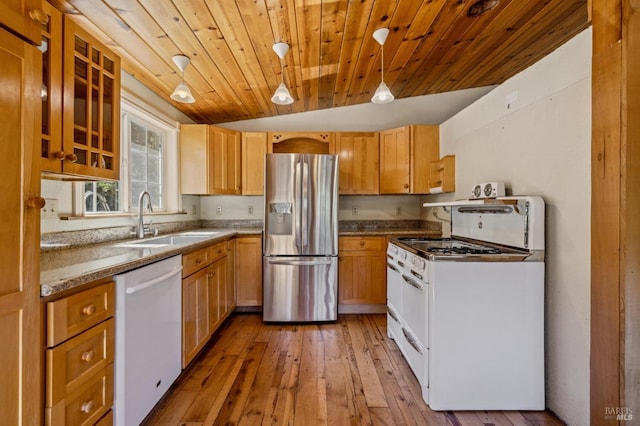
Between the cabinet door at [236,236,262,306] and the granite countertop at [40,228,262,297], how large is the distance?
3.73ft

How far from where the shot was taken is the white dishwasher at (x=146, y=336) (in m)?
1.35

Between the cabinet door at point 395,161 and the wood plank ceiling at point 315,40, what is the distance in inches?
22.0

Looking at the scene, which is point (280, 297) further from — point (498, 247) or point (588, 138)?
point (588, 138)

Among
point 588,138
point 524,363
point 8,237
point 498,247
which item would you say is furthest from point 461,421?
point 8,237

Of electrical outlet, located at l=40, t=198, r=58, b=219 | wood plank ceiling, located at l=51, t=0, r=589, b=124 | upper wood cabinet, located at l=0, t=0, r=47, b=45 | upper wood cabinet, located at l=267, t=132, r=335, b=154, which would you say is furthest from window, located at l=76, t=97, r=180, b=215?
upper wood cabinet, located at l=0, t=0, r=47, b=45

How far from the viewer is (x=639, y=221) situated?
866mm

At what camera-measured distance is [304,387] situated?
195cm

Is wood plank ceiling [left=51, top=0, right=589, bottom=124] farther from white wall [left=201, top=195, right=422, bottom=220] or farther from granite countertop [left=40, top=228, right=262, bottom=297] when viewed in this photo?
granite countertop [left=40, top=228, right=262, bottom=297]

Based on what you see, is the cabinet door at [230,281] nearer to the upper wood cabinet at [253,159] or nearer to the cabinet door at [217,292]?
the cabinet door at [217,292]

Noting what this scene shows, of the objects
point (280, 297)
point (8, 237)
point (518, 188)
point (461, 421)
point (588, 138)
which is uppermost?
point (588, 138)

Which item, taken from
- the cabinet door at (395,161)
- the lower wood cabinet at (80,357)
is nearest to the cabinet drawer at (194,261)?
the lower wood cabinet at (80,357)

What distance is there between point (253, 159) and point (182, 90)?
155cm

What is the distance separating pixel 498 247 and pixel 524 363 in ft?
2.32

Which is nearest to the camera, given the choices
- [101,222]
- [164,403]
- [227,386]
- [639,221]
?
[639,221]
